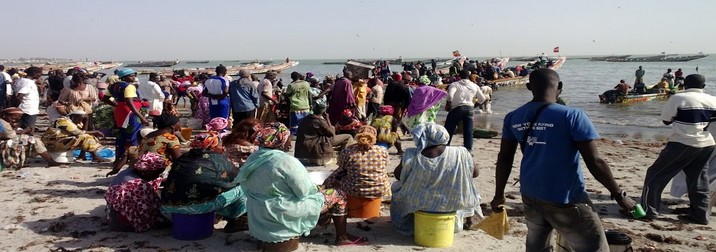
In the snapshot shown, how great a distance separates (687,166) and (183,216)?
17.2ft

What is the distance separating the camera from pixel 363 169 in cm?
491

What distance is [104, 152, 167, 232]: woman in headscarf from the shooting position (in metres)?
4.74

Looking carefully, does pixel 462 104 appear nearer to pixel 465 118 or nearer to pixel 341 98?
pixel 465 118

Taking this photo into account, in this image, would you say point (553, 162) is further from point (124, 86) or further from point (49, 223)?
point (124, 86)

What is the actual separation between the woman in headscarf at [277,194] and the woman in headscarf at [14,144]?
471cm

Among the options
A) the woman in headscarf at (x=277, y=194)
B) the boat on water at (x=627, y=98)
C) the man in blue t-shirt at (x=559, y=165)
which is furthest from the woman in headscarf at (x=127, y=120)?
the boat on water at (x=627, y=98)

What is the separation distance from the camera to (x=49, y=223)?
16.8ft

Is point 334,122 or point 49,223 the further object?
point 334,122

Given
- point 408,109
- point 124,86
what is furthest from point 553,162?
point 124,86

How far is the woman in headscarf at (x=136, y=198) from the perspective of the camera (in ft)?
15.5

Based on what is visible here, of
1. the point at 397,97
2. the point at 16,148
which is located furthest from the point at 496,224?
the point at 16,148

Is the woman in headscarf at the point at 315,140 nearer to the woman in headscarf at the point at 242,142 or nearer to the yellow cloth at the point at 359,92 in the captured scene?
the woman in headscarf at the point at 242,142

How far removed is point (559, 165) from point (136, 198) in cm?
370

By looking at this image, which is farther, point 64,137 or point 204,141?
point 64,137
